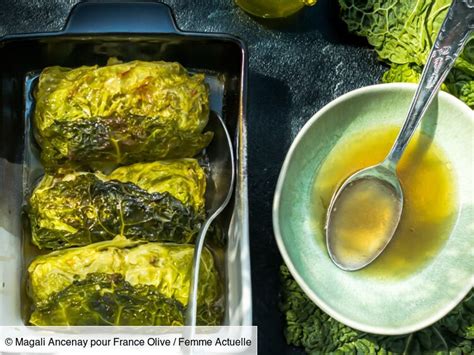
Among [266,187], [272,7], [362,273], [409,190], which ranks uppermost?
[272,7]

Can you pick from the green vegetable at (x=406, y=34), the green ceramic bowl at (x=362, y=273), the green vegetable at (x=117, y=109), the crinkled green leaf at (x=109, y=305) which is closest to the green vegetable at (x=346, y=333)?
the green ceramic bowl at (x=362, y=273)

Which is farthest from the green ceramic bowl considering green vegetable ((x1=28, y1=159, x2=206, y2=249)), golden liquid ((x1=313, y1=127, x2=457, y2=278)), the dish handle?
the dish handle

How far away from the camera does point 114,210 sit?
2873 millimetres

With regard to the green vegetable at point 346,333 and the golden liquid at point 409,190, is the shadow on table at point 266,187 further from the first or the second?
the golden liquid at point 409,190

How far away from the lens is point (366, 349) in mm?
3037

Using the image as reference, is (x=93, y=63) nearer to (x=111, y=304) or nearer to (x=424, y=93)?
(x=111, y=304)

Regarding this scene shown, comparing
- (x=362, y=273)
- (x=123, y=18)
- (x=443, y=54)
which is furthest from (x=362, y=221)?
(x=123, y=18)

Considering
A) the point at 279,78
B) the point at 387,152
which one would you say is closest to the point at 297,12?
the point at 279,78

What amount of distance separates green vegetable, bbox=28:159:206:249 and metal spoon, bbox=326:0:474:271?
571mm

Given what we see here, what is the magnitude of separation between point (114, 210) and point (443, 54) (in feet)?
4.43

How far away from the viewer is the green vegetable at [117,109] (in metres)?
2.87

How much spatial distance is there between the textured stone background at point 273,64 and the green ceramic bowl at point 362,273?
214mm

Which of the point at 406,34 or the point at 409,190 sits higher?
the point at 406,34

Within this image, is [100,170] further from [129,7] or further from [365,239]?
[365,239]
